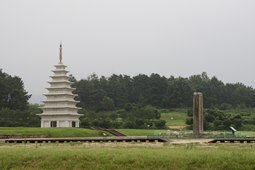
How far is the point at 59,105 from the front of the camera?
210 ft

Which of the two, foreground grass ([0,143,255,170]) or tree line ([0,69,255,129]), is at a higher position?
tree line ([0,69,255,129])

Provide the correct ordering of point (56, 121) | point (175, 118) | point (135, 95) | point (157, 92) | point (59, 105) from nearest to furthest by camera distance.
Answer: point (56, 121) < point (59, 105) < point (175, 118) < point (157, 92) < point (135, 95)

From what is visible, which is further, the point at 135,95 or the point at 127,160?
the point at 135,95

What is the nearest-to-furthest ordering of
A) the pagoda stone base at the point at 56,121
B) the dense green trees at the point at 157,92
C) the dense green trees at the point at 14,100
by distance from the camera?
1. the pagoda stone base at the point at 56,121
2. the dense green trees at the point at 14,100
3. the dense green trees at the point at 157,92

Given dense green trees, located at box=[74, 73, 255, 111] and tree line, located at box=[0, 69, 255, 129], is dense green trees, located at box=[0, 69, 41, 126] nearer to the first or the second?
tree line, located at box=[0, 69, 255, 129]

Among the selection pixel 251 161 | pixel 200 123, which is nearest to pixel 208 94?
pixel 200 123

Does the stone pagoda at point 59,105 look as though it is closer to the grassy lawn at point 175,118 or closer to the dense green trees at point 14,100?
the dense green trees at point 14,100

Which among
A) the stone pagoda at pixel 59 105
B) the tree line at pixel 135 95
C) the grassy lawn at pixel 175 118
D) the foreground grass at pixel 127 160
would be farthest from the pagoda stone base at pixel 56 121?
the foreground grass at pixel 127 160

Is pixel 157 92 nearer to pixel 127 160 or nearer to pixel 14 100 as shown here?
pixel 14 100

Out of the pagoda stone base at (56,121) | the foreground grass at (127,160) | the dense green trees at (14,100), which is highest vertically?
the dense green trees at (14,100)

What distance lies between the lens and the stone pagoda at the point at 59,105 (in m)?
63.8

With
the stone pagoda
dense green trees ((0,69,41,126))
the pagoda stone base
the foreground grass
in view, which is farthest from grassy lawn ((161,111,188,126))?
the foreground grass

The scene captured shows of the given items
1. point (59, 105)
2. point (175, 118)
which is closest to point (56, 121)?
point (59, 105)

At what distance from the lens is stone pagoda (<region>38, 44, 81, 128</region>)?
63812 millimetres
